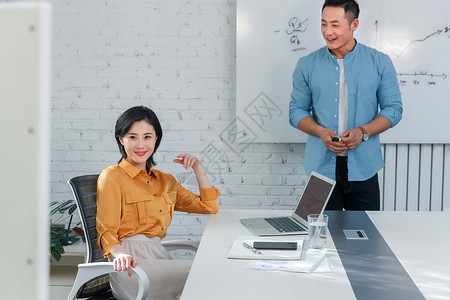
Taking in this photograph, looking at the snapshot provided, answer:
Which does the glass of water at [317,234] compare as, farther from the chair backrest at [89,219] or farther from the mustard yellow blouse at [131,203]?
the chair backrest at [89,219]

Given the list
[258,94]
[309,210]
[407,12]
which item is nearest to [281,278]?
[309,210]

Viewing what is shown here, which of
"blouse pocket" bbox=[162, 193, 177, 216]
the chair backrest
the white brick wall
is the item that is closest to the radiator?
the white brick wall

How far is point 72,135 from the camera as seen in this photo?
392 cm

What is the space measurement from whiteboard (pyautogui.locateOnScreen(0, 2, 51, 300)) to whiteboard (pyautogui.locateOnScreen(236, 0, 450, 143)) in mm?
3239

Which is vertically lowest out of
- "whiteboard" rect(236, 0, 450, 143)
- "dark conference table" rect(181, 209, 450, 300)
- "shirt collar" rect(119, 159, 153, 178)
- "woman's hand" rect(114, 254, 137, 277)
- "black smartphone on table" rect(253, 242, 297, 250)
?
"woman's hand" rect(114, 254, 137, 277)

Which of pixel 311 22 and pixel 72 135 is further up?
pixel 311 22

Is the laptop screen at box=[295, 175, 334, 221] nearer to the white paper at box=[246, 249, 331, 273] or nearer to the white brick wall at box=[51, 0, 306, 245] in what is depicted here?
the white paper at box=[246, 249, 331, 273]

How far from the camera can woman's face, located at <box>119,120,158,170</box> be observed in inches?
95.2

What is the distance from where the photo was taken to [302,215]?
2443mm

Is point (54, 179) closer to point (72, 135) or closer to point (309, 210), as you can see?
point (72, 135)

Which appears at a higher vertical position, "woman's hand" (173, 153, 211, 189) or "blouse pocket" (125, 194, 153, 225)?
"woman's hand" (173, 153, 211, 189)

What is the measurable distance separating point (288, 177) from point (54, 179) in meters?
1.63

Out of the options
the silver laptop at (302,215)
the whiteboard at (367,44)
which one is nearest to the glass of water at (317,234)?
the silver laptop at (302,215)

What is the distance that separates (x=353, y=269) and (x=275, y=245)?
31 centimetres
